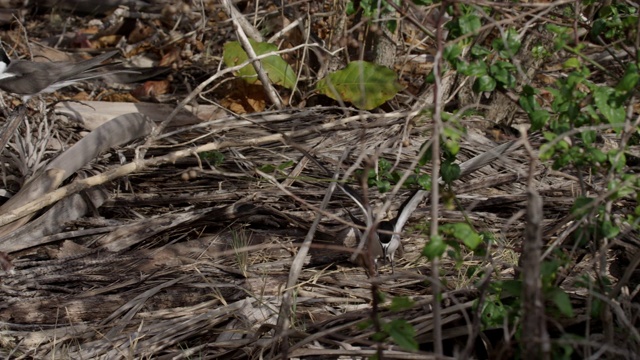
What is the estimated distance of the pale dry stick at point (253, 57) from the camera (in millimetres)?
4395

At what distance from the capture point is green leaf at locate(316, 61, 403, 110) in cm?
441

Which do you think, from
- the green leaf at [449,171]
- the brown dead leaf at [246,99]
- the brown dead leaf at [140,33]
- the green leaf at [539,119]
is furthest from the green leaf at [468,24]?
the brown dead leaf at [140,33]

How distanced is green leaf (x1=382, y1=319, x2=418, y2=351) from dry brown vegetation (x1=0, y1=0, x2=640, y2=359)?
11cm

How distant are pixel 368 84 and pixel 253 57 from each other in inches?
25.0

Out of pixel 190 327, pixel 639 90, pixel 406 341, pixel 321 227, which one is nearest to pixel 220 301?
pixel 190 327

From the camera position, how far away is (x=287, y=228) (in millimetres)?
3957

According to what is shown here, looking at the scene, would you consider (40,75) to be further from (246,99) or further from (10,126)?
(246,99)

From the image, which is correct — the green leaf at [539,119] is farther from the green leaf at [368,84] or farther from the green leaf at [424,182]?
the green leaf at [368,84]

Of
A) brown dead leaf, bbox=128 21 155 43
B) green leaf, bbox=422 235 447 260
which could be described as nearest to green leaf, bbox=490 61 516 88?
green leaf, bbox=422 235 447 260

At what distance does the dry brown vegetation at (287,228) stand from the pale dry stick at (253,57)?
25 millimetres

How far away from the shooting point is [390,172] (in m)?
2.96

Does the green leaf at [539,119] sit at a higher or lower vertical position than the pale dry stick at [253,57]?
higher

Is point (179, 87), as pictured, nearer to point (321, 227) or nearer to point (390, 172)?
point (321, 227)

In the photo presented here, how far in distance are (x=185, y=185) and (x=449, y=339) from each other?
2.00 m
